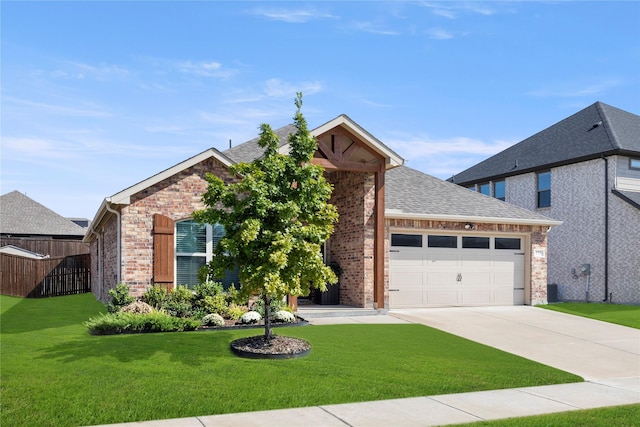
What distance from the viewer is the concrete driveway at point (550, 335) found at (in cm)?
947

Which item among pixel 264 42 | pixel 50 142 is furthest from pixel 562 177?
pixel 50 142

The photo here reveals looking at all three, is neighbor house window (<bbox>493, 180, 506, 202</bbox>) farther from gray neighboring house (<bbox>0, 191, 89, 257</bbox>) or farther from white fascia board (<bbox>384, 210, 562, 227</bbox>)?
gray neighboring house (<bbox>0, 191, 89, 257</bbox>)

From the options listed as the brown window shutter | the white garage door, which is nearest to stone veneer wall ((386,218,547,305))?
the white garage door

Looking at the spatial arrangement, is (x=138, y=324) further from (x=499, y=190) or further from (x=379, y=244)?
(x=499, y=190)

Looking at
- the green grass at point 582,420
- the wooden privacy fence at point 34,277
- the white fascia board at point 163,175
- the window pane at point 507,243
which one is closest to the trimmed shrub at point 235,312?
the white fascia board at point 163,175

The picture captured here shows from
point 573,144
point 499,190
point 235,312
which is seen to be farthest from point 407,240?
point 499,190

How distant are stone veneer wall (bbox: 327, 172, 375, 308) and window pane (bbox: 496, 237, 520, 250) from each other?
200 inches

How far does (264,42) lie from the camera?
11.5 meters

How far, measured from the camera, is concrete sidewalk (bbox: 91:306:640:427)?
5945 mm

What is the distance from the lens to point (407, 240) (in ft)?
52.4

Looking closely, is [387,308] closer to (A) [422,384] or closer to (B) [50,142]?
(A) [422,384]

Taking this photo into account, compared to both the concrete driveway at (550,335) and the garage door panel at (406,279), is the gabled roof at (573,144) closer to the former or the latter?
the concrete driveway at (550,335)

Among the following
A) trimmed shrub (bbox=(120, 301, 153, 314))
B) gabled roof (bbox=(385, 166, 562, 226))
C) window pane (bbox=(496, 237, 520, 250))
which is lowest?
trimmed shrub (bbox=(120, 301, 153, 314))

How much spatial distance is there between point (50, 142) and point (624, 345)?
15.0 metres
